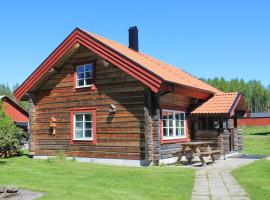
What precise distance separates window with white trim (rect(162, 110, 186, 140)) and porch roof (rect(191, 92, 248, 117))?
3.44 feet

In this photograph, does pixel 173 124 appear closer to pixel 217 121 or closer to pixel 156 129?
pixel 156 129

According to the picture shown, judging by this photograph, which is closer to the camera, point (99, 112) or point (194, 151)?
point (194, 151)

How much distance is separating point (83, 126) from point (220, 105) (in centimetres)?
732

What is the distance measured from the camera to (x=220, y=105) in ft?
62.6

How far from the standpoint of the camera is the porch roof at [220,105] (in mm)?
18375

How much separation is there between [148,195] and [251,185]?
3.23 meters

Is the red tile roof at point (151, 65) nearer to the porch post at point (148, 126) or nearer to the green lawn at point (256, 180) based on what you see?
the porch post at point (148, 126)

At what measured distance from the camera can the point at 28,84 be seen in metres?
19.2

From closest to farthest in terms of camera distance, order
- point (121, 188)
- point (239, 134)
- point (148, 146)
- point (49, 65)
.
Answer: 1. point (121, 188)
2. point (148, 146)
3. point (49, 65)
4. point (239, 134)

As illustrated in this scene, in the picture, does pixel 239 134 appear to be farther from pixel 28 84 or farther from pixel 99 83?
pixel 28 84

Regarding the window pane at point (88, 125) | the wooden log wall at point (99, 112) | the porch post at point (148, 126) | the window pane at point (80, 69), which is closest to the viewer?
the porch post at point (148, 126)

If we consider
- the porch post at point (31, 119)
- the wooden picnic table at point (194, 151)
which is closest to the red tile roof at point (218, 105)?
the wooden picnic table at point (194, 151)

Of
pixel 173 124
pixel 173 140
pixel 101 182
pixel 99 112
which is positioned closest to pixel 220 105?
pixel 173 124

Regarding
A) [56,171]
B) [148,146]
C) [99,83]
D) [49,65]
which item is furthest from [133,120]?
[49,65]
